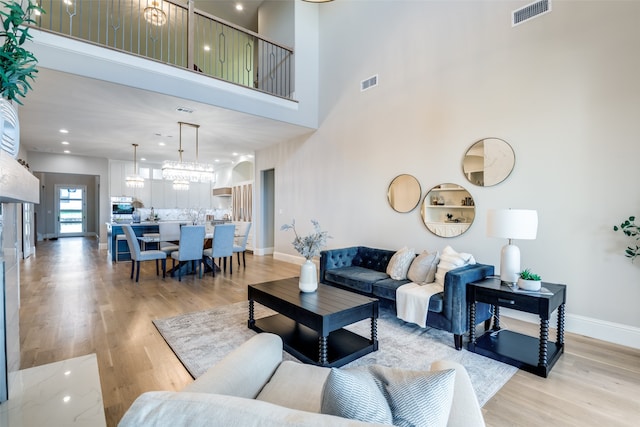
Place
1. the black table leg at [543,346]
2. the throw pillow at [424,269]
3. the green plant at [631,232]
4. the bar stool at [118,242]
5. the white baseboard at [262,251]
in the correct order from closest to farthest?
1. the black table leg at [543,346]
2. the green plant at [631,232]
3. the throw pillow at [424,269]
4. the bar stool at [118,242]
5. the white baseboard at [262,251]

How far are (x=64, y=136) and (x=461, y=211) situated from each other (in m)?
8.16

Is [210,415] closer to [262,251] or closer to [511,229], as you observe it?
[511,229]

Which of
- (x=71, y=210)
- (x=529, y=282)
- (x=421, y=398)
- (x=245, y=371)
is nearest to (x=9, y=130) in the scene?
(x=245, y=371)

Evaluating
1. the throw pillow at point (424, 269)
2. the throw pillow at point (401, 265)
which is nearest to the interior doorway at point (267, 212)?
the throw pillow at point (401, 265)

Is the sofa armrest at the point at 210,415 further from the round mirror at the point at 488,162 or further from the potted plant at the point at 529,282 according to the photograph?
the round mirror at the point at 488,162

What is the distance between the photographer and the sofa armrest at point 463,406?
1.00m

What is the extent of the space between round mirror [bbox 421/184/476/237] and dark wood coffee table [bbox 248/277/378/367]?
194cm

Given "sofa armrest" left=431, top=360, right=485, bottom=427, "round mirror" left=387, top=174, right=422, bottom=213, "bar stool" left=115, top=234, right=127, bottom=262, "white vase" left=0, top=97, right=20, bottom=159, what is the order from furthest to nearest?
"bar stool" left=115, top=234, right=127, bottom=262 < "round mirror" left=387, top=174, right=422, bottom=213 < "white vase" left=0, top=97, right=20, bottom=159 < "sofa armrest" left=431, top=360, right=485, bottom=427

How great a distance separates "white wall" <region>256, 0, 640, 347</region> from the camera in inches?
115

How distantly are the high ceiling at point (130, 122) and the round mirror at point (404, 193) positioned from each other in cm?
253

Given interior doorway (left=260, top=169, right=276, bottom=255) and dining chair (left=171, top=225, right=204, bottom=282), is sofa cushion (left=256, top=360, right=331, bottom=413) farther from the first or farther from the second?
interior doorway (left=260, top=169, right=276, bottom=255)

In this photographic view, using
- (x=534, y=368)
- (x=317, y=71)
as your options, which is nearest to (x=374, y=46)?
(x=317, y=71)

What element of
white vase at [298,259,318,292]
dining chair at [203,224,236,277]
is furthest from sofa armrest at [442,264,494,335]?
dining chair at [203,224,236,277]

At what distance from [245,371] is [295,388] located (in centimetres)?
26
